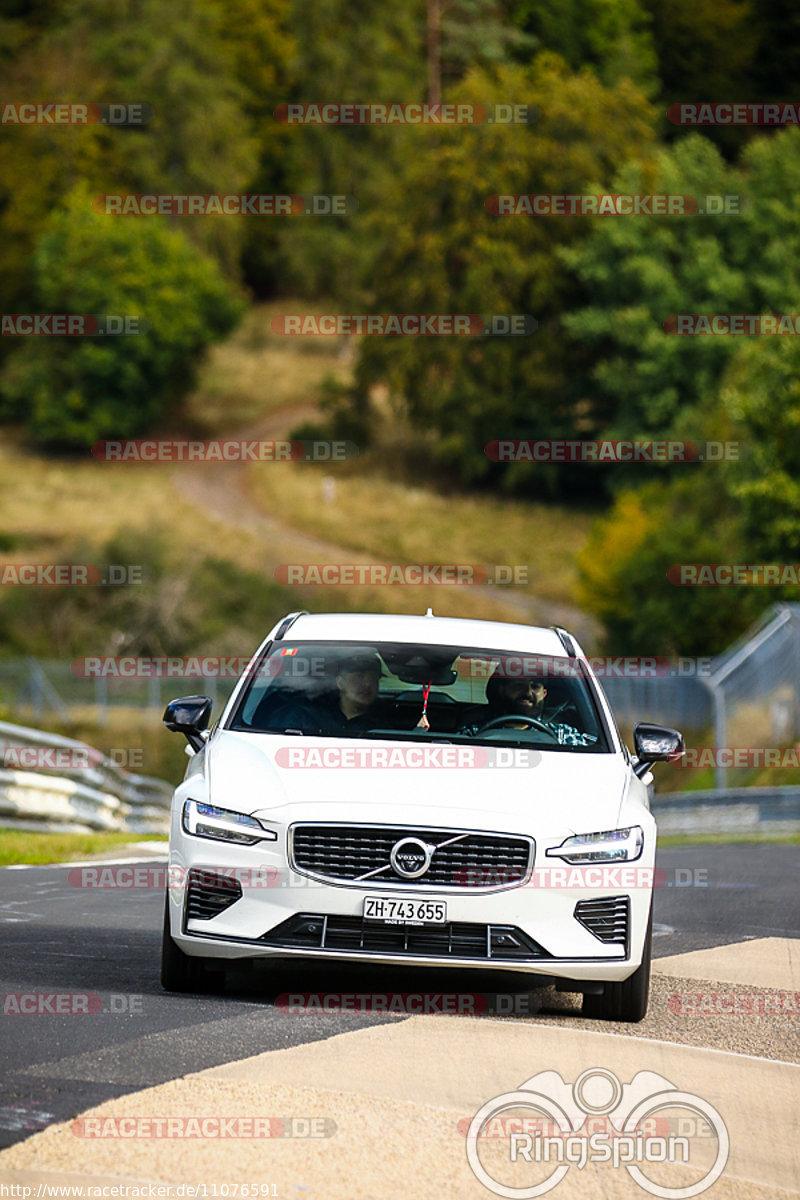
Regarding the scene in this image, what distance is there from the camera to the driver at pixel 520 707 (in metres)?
8.84

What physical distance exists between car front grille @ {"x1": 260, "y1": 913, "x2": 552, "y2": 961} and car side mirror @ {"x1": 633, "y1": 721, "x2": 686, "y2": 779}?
4.75ft

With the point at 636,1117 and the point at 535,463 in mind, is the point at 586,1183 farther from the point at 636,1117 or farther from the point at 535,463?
the point at 535,463

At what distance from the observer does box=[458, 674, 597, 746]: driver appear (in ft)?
29.0

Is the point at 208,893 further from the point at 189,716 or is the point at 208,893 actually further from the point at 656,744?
the point at 656,744

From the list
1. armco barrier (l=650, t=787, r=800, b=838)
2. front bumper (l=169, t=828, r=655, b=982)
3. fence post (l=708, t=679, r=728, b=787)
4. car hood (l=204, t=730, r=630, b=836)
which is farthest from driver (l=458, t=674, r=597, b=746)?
fence post (l=708, t=679, r=728, b=787)

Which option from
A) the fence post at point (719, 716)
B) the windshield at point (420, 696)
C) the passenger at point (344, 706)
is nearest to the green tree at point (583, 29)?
the fence post at point (719, 716)

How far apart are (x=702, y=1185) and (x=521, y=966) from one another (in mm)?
2319

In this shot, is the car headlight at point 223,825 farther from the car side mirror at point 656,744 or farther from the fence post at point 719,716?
the fence post at point 719,716

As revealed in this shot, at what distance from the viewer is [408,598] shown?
65.3 m

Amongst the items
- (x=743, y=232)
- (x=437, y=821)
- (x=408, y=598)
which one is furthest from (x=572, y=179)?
(x=437, y=821)

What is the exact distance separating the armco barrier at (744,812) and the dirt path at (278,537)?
99.5 feet

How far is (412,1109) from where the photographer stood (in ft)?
19.9

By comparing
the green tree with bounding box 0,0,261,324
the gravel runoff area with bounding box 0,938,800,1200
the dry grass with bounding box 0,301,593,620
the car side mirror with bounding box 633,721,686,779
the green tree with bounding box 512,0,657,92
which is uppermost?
the green tree with bounding box 512,0,657,92

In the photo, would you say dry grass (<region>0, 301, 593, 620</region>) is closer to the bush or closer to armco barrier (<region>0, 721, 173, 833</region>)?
the bush
